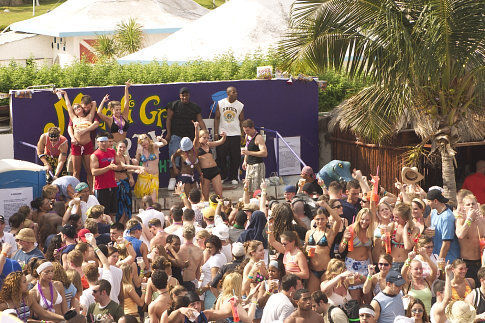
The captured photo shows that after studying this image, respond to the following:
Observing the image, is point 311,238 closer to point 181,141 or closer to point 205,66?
point 181,141

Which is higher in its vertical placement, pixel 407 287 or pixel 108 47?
pixel 108 47

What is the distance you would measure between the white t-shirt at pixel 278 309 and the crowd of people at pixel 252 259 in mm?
12

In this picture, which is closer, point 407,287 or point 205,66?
point 407,287

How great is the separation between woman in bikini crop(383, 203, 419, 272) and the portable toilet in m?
6.18

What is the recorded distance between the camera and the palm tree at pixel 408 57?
15.1m

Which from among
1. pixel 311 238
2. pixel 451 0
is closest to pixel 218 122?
pixel 451 0

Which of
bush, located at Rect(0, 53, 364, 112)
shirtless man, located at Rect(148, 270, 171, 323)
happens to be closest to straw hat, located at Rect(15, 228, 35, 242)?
shirtless man, located at Rect(148, 270, 171, 323)

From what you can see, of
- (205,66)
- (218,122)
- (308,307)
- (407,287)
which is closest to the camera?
(308,307)

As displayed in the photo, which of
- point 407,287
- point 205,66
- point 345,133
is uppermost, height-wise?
point 205,66

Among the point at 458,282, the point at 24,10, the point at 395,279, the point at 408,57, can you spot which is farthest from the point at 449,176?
the point at 24,10

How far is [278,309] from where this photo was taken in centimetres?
966

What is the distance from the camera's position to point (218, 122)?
17594 mm

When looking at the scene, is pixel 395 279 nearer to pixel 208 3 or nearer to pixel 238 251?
pixel 238 251

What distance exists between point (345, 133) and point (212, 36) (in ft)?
22.3
